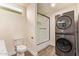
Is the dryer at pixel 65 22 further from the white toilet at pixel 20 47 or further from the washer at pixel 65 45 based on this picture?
the white toilet at pixel 20 47

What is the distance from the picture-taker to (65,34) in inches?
52.1

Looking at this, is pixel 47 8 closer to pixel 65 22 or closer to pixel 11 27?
pixel 65 22

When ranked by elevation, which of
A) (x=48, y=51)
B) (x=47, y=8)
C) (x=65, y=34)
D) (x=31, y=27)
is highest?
(x=47, y=8)

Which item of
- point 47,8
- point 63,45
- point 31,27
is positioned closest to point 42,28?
point 31,27

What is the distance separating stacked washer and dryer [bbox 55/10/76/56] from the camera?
4.24 feet

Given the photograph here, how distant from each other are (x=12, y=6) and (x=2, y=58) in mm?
743

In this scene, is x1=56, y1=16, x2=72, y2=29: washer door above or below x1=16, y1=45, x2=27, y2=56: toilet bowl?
above

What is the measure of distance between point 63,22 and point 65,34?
0.18 meters

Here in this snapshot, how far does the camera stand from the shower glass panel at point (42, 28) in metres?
1.32

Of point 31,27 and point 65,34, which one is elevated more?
point 31,27

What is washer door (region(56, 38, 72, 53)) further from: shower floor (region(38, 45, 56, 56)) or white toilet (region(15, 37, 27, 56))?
white toilet (region(15, 37, 27, 56))

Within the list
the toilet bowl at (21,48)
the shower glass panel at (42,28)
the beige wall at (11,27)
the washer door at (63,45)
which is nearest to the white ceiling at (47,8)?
the shower glass panel at (42,28)

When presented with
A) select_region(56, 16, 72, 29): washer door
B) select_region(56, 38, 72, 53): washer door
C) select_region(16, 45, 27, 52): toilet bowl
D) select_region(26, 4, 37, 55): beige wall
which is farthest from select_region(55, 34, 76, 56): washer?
select_region(16, 45, 27, 52): toilet bowl

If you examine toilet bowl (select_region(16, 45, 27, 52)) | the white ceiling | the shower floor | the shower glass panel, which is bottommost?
the shower floor
